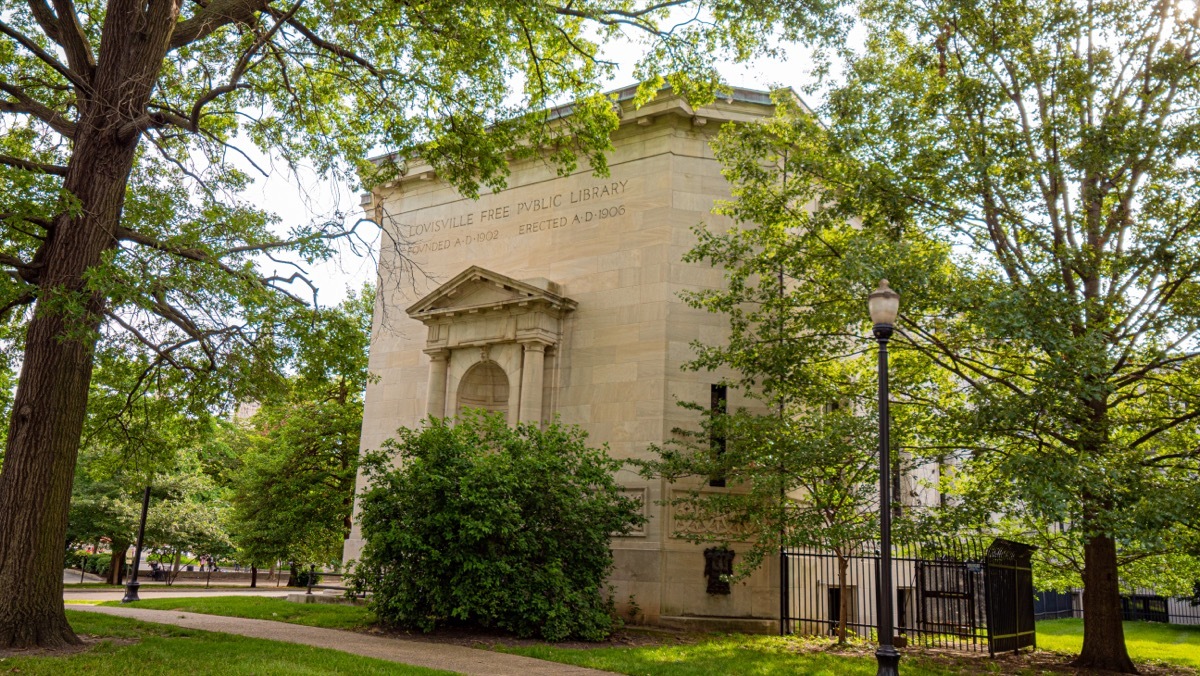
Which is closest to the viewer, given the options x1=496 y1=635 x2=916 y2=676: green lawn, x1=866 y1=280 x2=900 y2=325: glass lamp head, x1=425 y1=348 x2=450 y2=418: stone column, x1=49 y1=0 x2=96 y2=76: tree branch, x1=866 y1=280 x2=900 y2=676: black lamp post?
x1=866 y1=280 x2=900 y2=676: black lamp post

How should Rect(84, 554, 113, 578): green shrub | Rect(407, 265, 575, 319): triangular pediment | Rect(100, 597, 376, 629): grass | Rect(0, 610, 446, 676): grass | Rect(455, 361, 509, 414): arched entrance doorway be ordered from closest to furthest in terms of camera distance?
Rect(0, 610, 446, 676): grass → Rect(100, 597, 376, 629): grass → Rect(407, 265, 575, 319): triangular pediment → Rect(455, 361, 509, 414): arched entrance doorway → Rect(84, 554, 113, 578): green shrub

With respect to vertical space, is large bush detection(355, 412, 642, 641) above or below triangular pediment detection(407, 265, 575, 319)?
below

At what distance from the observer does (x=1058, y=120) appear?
14523mm

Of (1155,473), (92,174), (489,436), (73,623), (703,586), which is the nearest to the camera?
(92,174)

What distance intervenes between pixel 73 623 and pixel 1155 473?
17.3 metres

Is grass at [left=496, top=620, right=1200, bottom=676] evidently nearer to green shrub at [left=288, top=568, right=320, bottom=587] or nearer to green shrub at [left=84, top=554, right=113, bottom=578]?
green shrub at [left=288, top=568, right=320, bottom=587]

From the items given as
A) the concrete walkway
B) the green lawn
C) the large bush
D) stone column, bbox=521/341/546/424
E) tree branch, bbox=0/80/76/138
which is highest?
tree branch, bbox=0/80/76/138

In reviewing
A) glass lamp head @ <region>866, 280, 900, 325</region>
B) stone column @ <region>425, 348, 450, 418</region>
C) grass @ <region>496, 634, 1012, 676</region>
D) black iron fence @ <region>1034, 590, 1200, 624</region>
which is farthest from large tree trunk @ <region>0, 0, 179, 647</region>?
black iron fence @ <region>1034, 590, 1200, 624</region>

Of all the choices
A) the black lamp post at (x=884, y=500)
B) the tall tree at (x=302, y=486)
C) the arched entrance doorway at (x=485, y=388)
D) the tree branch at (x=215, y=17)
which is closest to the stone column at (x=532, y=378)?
the arched entrance doorway at (x=485, y=388)

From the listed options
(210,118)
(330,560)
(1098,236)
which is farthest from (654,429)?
(330,560)

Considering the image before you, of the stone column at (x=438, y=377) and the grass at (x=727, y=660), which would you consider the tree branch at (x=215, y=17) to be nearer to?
the stone column at (x=438, y=377)

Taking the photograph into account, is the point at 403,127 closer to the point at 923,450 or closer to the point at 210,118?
the point at 210,118

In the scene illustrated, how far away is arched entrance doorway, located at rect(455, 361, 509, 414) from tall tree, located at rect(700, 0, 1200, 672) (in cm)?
922

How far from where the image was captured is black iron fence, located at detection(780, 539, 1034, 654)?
16.3m
